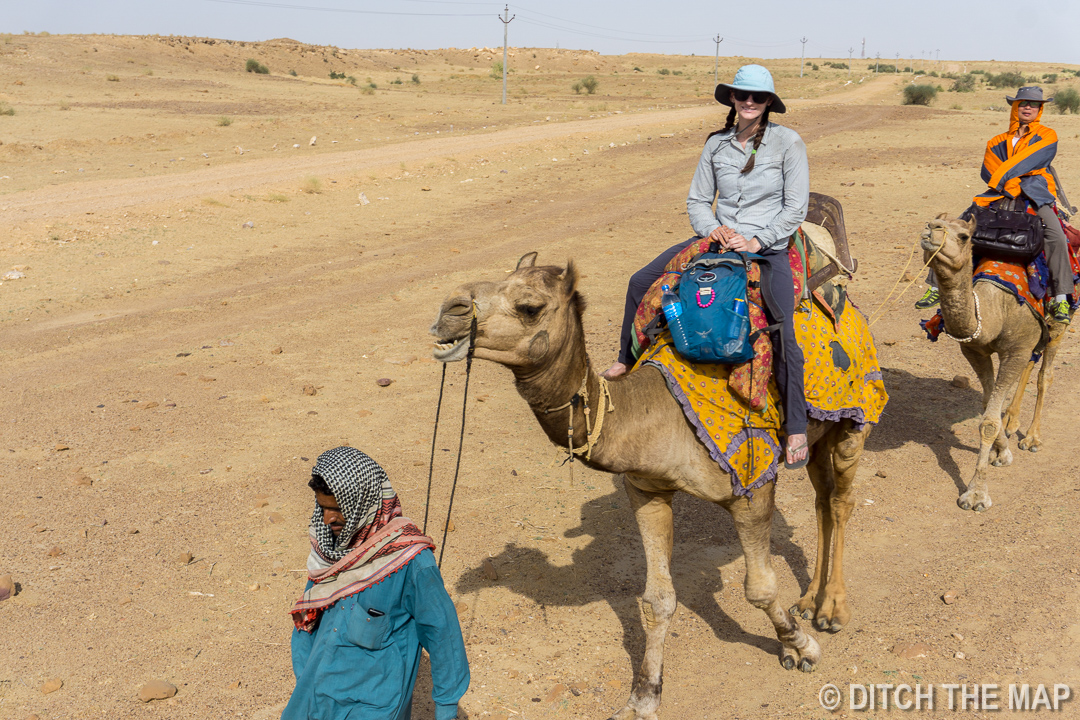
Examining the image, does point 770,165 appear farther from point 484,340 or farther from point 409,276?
point 409,276

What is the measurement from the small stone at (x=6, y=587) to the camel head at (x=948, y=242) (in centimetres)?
670

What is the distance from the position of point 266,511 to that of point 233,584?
1012mm

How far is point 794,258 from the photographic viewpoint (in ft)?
15.7

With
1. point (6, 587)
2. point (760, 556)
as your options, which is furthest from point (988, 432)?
point (6, 587)

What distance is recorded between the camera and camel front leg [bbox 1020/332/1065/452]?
812 centimetres

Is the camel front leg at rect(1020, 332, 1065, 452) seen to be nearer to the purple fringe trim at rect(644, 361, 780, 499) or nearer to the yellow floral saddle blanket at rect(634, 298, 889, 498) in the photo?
the yellow floral saddle blanket at rect(634, 298, 889, 498)

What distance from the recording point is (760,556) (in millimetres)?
4590

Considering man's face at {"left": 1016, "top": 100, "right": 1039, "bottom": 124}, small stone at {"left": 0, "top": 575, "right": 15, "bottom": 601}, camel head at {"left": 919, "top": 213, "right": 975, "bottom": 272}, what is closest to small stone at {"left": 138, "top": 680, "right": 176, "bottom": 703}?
small stone at {"left": 0, "top": 575, "right": 15, "bottom": 601}

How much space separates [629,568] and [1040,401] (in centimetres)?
489

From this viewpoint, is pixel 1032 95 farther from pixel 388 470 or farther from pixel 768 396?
pixel 388 470

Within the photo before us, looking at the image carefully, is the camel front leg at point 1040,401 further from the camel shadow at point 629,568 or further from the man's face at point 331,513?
the man's face at point 331,513

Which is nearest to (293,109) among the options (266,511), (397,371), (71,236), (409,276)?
(71,236)

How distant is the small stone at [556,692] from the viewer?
15.5ft

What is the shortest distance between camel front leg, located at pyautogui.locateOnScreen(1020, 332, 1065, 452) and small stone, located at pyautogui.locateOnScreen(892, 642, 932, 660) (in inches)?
151
